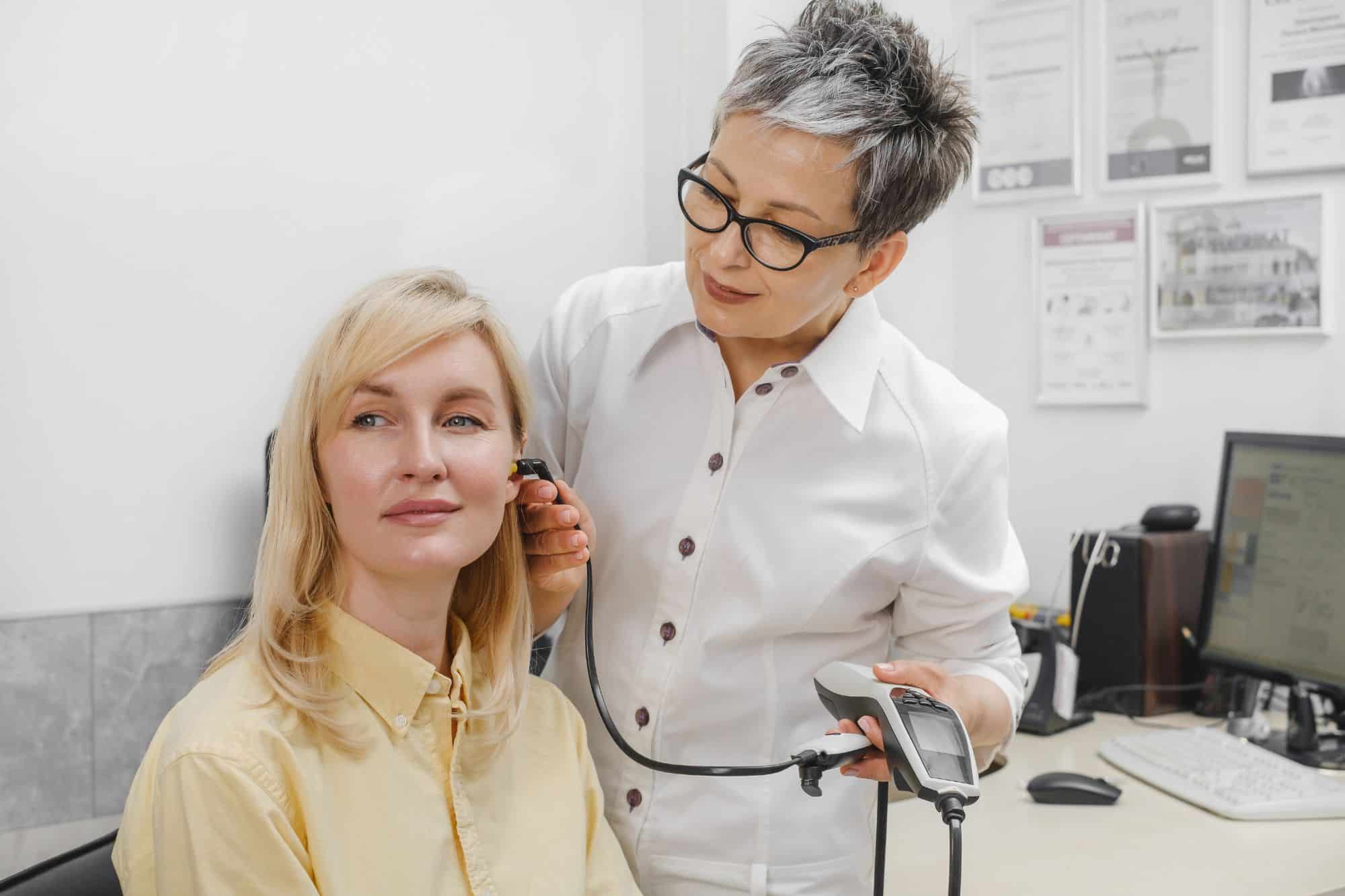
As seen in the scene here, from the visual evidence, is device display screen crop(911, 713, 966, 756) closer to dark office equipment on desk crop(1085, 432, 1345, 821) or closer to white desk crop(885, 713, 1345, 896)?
white desk crop(885, 713, 1345, 896)

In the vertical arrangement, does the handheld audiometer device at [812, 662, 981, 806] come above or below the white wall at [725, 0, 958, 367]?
below

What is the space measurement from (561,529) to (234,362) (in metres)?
0.80

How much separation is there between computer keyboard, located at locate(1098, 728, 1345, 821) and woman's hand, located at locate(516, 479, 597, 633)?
1083mm

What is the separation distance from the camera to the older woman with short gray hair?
1380mm

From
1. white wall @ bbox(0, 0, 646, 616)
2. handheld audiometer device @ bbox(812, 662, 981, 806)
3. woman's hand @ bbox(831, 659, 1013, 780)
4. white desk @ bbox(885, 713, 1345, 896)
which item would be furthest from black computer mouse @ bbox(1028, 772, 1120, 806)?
white wall @ bbox(0, 0, 646, 616)

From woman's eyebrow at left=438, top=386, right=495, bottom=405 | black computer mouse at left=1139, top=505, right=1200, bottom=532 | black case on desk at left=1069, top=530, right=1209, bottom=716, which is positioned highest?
woman's eyebrow at left=438, top=386, right=495, bottom=405

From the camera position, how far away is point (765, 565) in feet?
4.55

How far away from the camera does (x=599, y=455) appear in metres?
1.48

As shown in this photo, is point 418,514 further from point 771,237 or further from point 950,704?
point 950,704

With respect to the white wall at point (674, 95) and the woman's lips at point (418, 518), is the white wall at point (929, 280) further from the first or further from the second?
the woman's lips at point (418, 518)

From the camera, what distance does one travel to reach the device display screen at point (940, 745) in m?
1.13

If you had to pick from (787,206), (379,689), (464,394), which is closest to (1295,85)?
(787,206)

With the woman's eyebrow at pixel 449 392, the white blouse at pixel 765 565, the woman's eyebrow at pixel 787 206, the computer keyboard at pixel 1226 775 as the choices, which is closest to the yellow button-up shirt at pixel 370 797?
the white blouse at pixel 765 565

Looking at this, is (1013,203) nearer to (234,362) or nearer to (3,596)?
(234,362)
